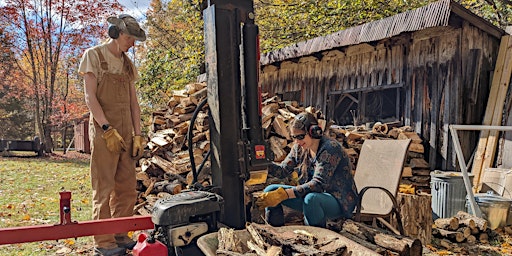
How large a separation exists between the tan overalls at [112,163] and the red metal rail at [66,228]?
2.11 feet

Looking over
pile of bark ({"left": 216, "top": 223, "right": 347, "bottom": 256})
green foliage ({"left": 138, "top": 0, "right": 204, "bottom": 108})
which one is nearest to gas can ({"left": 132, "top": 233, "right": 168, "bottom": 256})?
pile of bark ({"left": 216, "top": 223, "right": 347, "bottom": 256})

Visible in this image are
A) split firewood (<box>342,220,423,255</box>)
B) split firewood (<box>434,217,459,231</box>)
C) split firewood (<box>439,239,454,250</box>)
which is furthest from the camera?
split firewood (<box>434,217,459,231</box>)

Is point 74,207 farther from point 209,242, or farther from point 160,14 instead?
point 160,14

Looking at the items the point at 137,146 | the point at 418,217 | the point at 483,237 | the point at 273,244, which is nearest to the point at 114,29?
the point at 137,146

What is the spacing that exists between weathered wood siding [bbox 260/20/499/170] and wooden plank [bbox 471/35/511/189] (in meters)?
0.14

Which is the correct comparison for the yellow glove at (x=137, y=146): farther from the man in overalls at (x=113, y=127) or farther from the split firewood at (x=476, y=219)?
the split firewood at (x=476, y=219)

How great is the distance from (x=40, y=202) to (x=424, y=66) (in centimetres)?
729

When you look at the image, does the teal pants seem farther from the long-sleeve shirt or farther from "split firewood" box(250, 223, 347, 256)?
"split firewood" box(250, 223, 347, 256)

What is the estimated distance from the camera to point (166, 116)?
6.70 metres

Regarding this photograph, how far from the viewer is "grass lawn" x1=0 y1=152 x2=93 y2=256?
3977mm

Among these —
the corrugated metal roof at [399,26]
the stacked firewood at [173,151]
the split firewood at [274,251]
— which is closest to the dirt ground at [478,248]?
the stacked firewood at [173,151]

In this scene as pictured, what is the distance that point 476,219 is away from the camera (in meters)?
4.79

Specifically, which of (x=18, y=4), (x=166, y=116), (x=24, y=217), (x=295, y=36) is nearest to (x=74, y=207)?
(x=24, y=217)

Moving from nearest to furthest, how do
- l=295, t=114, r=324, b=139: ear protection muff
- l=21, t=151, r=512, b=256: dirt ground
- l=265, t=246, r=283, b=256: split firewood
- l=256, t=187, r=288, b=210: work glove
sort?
1. l=265, t=246, r=283, b=256: split firewood
2. l=256, t=187, r=288, b=210: work glove
3. l=295, t=114, r=324, b=139: ear protection muff
4. l=21, t=151, r=512, b=256: dirt ground
